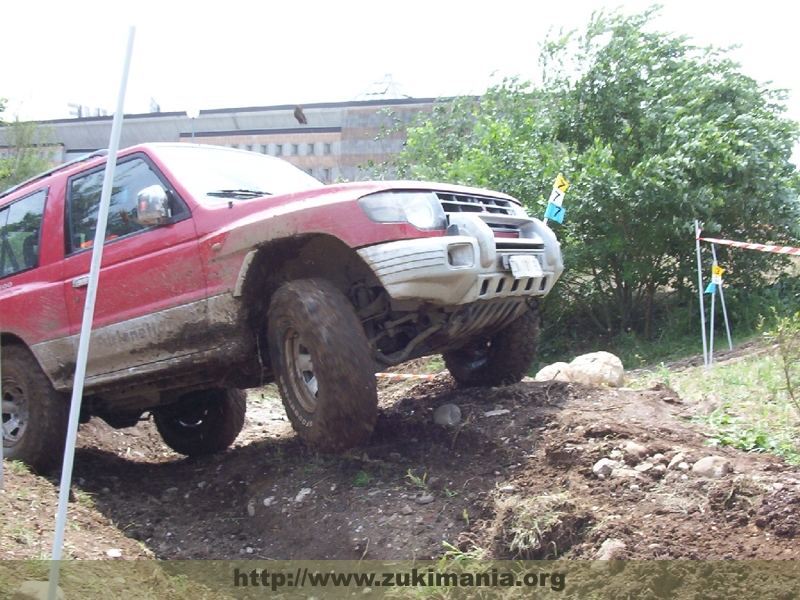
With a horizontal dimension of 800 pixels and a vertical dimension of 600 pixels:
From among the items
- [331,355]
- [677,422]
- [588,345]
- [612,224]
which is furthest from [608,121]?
[331,355]

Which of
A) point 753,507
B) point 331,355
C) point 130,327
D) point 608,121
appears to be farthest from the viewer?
point 608,121

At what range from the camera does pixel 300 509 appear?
4133 mm

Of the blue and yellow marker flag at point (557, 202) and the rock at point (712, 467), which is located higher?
the blue and yellow marker flag at point (557, 202)

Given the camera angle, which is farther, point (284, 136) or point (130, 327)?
point (284, 136)

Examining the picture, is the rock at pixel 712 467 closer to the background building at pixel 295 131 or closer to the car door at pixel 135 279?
the car door at pixel 135 279

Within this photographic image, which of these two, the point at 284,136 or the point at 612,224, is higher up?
the point at 284,136

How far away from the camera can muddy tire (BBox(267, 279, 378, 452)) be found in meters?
3.94

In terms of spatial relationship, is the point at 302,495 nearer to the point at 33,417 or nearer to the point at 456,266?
the point at 456,266

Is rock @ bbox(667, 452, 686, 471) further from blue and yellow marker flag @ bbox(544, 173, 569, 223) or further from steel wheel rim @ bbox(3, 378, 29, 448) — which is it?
steel wheel rim @ bbox(3, 378, 29, 448)

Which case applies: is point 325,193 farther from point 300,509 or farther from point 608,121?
point 608,121

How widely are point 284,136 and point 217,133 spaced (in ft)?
7.82

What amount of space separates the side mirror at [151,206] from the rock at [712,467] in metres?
3.20

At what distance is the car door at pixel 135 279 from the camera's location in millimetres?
4605

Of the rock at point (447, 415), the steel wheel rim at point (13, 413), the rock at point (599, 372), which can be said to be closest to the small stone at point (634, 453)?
the rock at point (447, 415)
